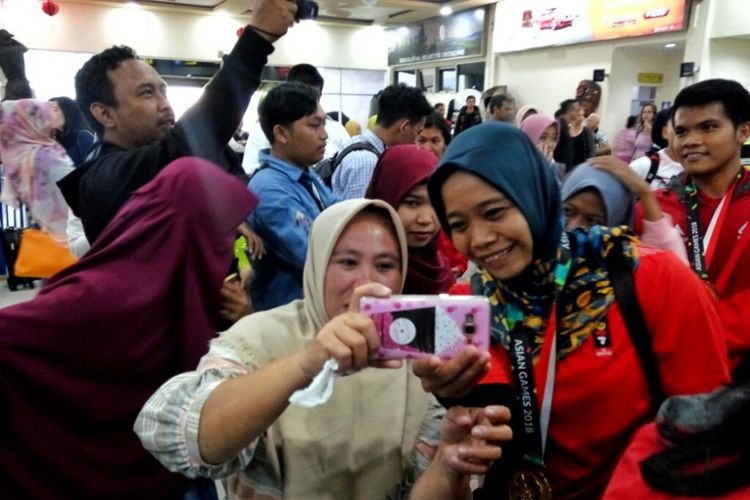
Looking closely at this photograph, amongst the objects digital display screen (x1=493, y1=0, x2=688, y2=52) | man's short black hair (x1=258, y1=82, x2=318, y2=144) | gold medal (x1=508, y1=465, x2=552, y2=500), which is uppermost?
digital display screen (x1=493, y1=0, x2=688, y2=52)

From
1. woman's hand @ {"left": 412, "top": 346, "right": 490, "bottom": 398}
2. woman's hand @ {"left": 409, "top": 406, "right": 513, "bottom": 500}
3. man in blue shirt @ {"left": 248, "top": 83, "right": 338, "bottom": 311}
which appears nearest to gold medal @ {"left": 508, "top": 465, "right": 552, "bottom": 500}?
woman's hand @ {"left": 409, "top": 406, "right": 513, "bottom": 500}

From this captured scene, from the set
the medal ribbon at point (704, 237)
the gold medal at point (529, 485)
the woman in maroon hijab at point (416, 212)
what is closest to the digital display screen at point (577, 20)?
the medal ribbon at point (704, 237)

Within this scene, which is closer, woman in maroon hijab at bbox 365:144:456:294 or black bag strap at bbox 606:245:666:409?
black bag strap at bbox 606:245:666:409

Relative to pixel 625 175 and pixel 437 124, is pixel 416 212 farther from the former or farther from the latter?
pixel 437 124

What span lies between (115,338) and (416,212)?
4.16ft

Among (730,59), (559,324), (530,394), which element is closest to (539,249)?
(559,324)

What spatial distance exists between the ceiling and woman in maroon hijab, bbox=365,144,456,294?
28.1 feet

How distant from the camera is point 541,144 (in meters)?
4.10

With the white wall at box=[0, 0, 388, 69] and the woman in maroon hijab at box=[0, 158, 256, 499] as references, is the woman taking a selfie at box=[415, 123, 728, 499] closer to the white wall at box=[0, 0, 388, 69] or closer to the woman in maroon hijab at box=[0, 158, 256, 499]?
the woman in maroon hijab at box=[0, 158, 256, 499]

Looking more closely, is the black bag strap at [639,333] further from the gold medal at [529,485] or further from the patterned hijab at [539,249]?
the gold medal at [529,485]

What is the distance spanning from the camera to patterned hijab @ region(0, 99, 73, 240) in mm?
2498

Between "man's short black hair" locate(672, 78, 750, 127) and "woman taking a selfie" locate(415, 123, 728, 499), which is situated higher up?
"man's short black hair" locate(672, 78, 750, 127)

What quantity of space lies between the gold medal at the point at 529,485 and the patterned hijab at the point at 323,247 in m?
0.51

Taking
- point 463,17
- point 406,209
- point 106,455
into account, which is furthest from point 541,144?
→ point 463,17
